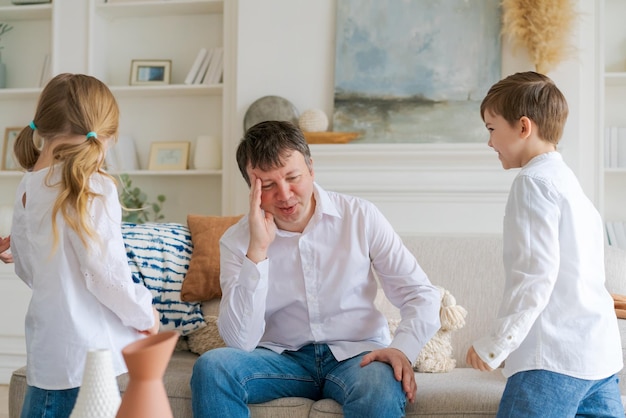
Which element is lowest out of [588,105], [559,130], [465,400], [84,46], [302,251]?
[465,400]

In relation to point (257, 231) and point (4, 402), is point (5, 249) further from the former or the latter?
point (4, 402)

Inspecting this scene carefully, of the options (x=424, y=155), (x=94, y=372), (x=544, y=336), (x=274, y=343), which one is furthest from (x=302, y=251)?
(x=424, y=155)

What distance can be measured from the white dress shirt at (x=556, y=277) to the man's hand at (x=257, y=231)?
2.14ft

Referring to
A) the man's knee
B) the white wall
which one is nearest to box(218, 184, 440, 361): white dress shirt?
the man's knee

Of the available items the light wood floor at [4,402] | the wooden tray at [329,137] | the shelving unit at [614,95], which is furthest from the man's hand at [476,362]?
the shelving unit at [614,95]

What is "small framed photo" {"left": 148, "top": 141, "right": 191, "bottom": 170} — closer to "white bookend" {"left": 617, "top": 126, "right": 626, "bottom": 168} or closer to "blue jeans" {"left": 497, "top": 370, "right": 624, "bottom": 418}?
"white bookend" {"left": 617, "top": 126, "right": 626, "bottom": 168}

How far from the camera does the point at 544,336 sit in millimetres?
1651

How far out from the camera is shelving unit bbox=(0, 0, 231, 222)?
14.5ft

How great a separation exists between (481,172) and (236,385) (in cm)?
218

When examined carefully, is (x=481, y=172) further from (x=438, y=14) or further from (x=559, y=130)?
(x=559, y=130)

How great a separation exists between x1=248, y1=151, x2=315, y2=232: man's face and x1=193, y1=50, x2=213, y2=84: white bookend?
7.85ft

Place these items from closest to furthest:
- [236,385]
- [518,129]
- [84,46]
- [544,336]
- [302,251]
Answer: [544,336] → [518,129] → [236,385] → [302,251] → [84,46]

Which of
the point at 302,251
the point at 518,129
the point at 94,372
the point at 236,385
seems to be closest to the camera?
the point at 94,372

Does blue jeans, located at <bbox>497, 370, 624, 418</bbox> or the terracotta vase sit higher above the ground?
the terracotta vase
